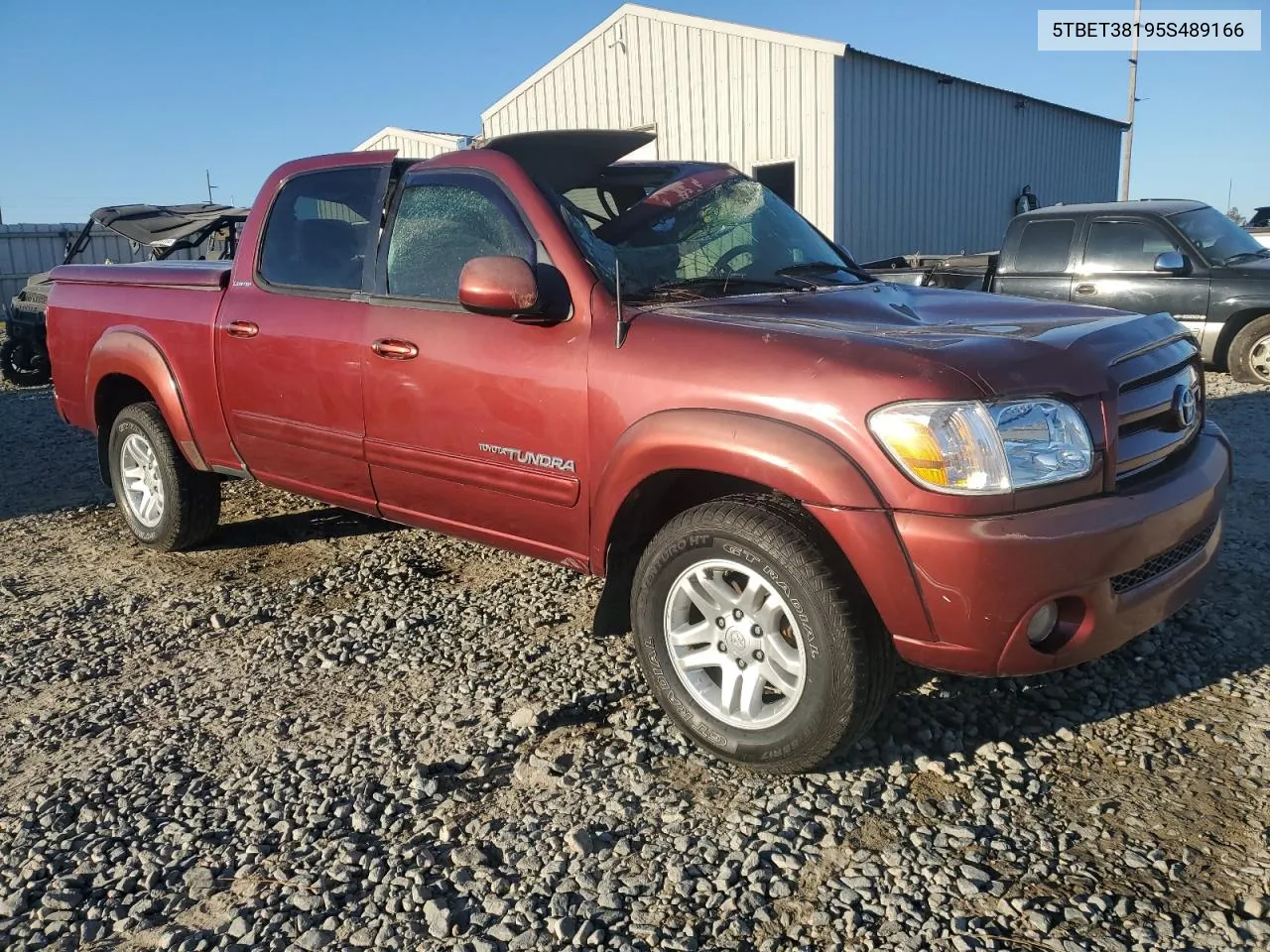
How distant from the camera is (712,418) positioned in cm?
281

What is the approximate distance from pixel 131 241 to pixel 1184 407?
41.5ft

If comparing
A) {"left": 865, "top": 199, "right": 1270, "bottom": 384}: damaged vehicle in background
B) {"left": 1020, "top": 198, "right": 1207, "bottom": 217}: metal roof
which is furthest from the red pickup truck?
{"left": 1020, "top": 198, "right": 1207, "bottom": 217}: metal roof

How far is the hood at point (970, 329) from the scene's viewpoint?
2594 mm

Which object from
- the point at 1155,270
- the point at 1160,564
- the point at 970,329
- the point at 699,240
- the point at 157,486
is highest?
the point at 699,240

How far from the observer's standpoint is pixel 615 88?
1712 cm

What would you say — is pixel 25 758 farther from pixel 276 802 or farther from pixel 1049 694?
pixel 1049 694

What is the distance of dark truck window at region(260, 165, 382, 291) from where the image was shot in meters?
4.10

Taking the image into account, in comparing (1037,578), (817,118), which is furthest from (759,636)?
(817,118)

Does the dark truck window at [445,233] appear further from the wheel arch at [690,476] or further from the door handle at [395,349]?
the wheel arch at [690,476]

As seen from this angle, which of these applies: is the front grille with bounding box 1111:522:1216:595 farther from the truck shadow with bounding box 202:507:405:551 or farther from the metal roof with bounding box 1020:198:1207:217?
the metal roof with bounding box 1020:198:1207:217

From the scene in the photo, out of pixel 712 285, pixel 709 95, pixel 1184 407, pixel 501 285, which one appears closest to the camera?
pixel 1184 407

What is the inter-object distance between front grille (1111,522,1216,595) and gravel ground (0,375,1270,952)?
1.88 feet

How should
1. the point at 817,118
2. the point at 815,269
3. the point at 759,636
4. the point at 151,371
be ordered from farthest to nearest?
1. the point at 817,118
2. the point at 151,371
3. the point at 815,269
4. the point at 759,636

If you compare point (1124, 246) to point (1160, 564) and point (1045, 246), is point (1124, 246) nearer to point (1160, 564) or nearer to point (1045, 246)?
point (1045, 246)
